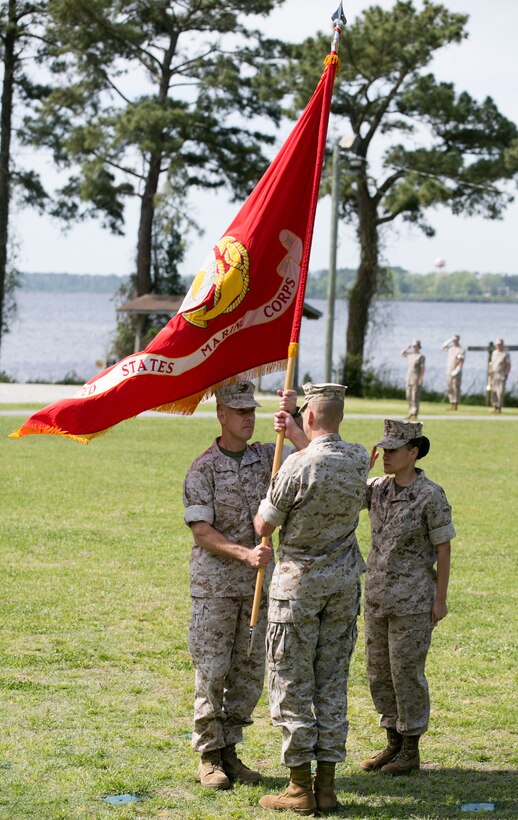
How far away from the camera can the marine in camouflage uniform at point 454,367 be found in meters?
37.5

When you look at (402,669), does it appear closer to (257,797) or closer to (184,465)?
(257,797)

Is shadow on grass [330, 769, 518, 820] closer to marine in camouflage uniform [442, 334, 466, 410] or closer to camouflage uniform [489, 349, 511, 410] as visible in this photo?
camouflage uniform [489, 349, 511, 410]

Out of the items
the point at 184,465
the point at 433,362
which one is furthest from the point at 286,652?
the point at 433,362

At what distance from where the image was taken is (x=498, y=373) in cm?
3738

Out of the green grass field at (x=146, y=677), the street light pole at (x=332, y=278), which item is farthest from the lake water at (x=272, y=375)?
the green grass field at (x=146, y=677)

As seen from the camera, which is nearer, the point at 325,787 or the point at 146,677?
the point at 325,787

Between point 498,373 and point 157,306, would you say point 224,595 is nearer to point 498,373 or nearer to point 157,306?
point 498,373

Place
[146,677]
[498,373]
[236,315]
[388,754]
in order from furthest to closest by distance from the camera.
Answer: [498,373], [146,677], [236,315], [388,754]

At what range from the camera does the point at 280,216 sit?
23.7ft

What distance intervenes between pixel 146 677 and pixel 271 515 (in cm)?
296

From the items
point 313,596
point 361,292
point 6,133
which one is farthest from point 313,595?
point 6,133

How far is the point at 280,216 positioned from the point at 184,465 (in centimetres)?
1358

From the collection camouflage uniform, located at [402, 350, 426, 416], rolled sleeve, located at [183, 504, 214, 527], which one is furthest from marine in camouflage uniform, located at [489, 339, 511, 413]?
rolled sleeve, located at [183, 504, 214, 527]

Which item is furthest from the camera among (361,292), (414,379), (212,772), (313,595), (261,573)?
(361,292)
